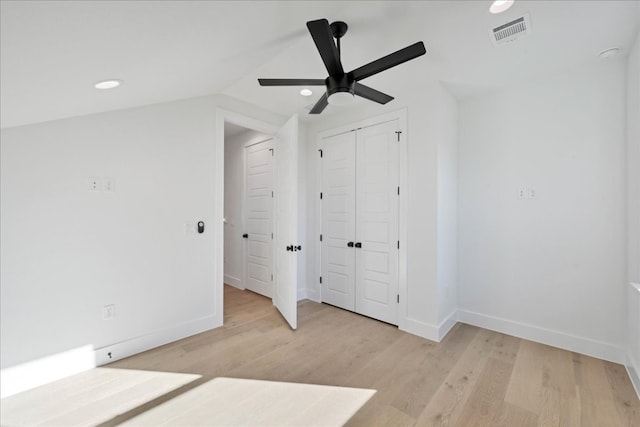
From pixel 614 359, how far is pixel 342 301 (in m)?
2.59

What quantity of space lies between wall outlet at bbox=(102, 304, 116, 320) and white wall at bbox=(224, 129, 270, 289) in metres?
2.26

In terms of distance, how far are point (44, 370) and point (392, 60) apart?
3302mm

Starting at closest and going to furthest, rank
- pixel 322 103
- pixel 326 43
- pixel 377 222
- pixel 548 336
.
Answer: pixel 326 43, pixel 322 103, pixel 548 336, pixel 377 222

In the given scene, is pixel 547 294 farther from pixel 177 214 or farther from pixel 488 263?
pixel 177 214

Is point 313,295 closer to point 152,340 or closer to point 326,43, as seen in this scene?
point 152,340

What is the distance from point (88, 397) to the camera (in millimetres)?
1874

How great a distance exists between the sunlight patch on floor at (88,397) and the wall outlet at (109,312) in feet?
1.30

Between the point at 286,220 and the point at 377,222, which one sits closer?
the point at 286,220

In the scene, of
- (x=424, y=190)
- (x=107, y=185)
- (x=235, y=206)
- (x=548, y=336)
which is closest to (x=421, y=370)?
(x=548, y=336)

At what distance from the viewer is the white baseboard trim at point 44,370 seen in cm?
189

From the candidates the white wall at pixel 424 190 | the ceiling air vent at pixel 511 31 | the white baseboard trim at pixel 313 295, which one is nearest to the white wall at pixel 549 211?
the white wall at pixel 424 190

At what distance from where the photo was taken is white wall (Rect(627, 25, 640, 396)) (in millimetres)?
2047

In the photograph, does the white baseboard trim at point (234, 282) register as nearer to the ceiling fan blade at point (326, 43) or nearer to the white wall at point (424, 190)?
the white wall at point (424, 190)

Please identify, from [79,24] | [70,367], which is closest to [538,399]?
[79,24]
